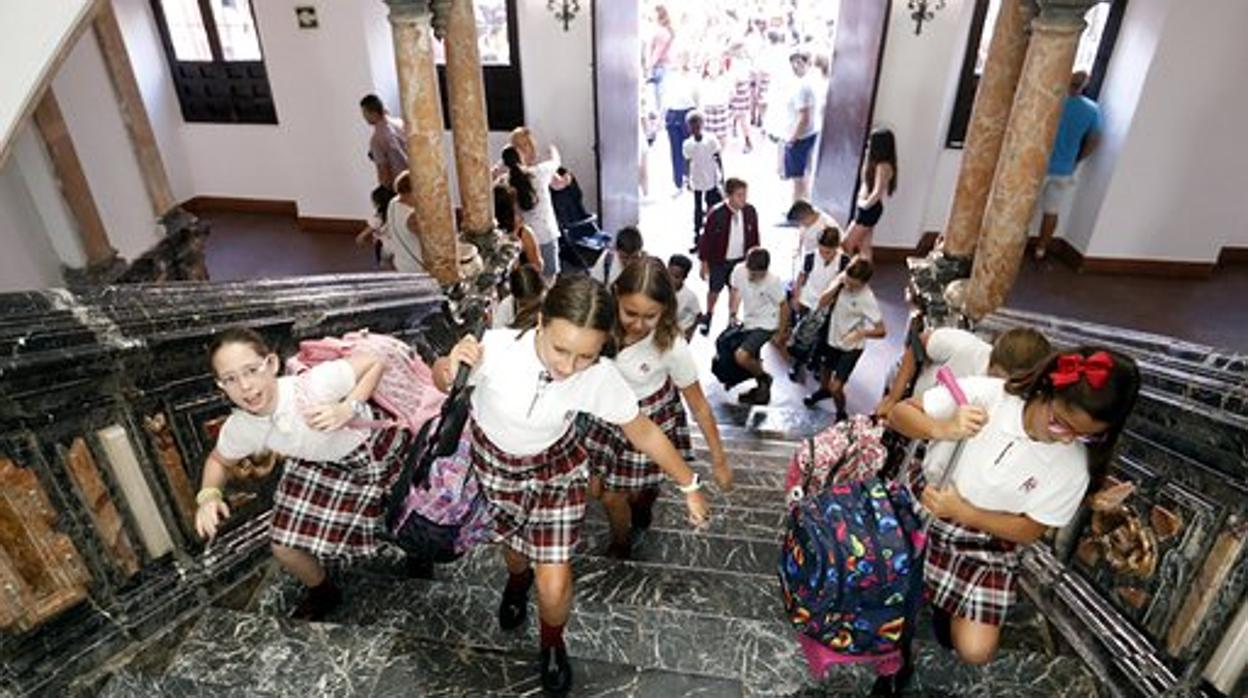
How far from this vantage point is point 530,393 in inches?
93.3

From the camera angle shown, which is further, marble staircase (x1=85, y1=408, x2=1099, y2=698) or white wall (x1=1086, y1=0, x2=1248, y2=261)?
white wall (x1=1086, y1=0, x2=1248, y2=261)

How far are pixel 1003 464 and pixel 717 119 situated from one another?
365 inches

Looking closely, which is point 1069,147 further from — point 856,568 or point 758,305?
point 856,568

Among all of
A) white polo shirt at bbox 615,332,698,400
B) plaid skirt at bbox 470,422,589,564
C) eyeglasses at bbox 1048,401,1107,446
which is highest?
eyeglasses at bbox 1048,401,1107,446

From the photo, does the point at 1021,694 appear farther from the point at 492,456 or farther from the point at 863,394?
the point at 863,394

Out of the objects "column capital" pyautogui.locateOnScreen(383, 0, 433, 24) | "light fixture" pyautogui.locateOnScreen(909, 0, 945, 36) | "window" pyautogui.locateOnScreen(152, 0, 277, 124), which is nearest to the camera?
"column capital" pyautogui.locateOnScreen(383, 0, 433, 24)

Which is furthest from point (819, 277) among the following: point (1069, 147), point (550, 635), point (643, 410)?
point (550, 635)

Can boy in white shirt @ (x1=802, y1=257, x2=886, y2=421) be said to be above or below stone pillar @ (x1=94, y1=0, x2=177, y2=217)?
below

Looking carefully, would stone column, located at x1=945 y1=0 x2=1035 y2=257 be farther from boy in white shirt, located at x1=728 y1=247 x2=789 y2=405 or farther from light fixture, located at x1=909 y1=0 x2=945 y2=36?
light fixture, located at x1=909 y1=0 x2=945 y2=36

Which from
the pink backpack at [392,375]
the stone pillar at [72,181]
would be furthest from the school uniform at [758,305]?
the stone pillar at [72,181]

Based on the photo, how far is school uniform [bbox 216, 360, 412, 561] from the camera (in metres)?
2.39

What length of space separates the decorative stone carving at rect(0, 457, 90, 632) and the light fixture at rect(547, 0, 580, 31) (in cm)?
749

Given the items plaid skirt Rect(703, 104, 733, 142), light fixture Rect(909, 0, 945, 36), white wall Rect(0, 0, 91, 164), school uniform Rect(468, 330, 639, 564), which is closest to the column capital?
white wall Rect(0, 0, 91, 164)

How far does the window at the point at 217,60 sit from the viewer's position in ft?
30.6
